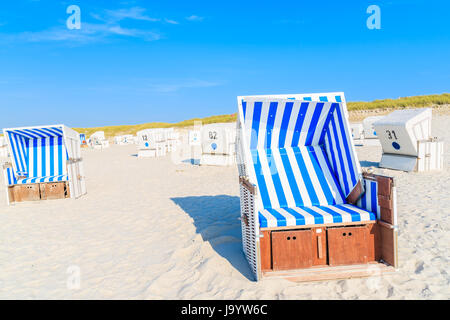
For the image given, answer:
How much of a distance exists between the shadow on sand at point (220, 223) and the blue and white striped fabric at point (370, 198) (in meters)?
1.53

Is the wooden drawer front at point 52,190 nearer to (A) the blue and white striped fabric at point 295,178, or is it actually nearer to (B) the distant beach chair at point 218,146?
(A) the blue and white striped fabric at point 295,178

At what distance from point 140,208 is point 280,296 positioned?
4.42 metres

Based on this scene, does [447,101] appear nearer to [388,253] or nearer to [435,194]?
[435,194]

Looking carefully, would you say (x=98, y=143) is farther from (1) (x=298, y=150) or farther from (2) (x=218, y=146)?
(1) (x=298, y=150)

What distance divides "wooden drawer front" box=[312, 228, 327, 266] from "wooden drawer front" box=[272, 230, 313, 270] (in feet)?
0.25

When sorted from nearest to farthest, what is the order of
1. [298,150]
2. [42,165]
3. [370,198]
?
[370,198] < [298,150] < [42,165]

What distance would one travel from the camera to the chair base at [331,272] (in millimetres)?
3406

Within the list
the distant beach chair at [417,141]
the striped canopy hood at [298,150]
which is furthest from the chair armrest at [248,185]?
the distant beach chair at [417,141]

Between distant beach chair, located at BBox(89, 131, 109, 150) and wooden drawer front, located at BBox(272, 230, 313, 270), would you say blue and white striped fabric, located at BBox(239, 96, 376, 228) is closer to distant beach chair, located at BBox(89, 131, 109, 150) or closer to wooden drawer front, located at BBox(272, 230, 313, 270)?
wooden drawer front, located at BBox(272, 230, 313, 270)

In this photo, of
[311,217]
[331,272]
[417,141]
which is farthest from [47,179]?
[417,141]

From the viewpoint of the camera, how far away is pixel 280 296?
3105mm

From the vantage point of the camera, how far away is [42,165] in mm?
9078

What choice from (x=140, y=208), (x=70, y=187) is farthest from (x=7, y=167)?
(x=140, y=208)

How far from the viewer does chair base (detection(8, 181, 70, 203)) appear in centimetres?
807
